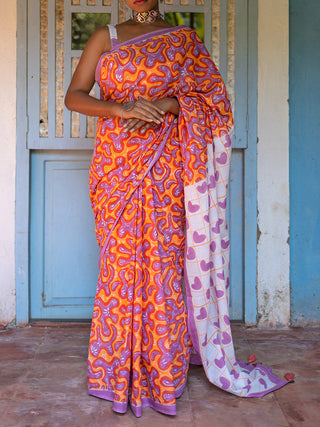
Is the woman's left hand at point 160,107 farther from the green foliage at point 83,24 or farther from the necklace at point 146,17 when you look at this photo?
the green foliage at point 83,24

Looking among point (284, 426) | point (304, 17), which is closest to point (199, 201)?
point (284, 426)

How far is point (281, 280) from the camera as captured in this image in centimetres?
339

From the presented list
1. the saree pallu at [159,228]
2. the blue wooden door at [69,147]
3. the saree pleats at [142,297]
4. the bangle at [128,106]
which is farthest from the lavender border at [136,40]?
the blue wooden door at [69,147]

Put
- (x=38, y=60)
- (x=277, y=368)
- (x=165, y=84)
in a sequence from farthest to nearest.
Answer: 1. (x=38, y=60)
2. (x=277, y=368)
3. (x=165, y=84)

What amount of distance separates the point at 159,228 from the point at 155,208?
0.10 metres

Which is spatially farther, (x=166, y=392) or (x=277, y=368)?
(x=277, y=368)

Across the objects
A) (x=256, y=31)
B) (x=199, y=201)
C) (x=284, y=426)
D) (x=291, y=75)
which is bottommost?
(x=284, y=426)

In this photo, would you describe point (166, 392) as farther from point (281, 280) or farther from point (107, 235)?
point (281, 280)

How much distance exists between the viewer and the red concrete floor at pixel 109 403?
2.12m

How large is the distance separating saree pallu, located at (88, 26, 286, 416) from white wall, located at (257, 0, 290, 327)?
0.97m

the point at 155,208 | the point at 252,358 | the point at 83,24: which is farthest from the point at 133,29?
the point at 252,358

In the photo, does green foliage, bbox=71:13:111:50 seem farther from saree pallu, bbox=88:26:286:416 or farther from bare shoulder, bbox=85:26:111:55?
saree pallu, bbox=88:26:286:416

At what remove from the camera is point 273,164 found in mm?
3361

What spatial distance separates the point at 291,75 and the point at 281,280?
1.42 metres
